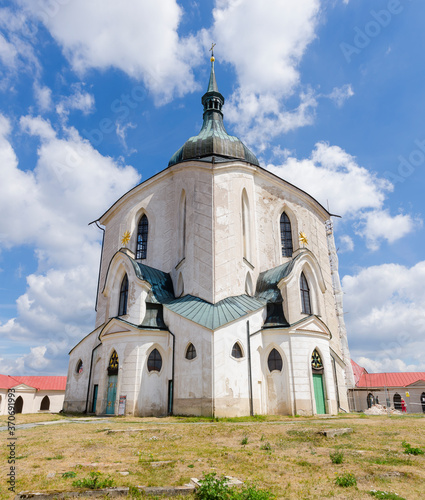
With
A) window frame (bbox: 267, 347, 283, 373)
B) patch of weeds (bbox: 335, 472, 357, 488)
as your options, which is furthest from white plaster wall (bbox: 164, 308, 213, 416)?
patch of weeds (bbox: 335, 472, 357, 488)

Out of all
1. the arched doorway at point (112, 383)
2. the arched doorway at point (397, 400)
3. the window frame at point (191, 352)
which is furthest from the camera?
the arched doorway at point (397, 400)

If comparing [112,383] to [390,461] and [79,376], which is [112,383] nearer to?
[79,376]

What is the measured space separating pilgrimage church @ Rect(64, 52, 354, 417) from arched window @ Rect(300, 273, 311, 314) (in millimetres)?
77

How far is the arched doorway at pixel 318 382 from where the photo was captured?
79.5 feet

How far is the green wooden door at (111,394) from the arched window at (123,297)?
4398 millimetres

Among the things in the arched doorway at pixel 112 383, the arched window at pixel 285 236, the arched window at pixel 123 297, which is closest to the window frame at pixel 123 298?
the arched window at pixel 123 297

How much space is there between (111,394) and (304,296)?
46.2ft

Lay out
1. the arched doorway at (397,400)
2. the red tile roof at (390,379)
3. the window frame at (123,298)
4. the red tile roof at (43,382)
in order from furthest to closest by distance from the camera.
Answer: the red tile roof at (43,382), the red tile roof at (390,379), the arched doorway at (397,400), the window frame at (123,298)

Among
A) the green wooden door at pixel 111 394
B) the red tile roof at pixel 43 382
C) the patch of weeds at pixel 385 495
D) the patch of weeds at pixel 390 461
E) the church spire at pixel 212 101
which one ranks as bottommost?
the patch of weeds at pixel 385 495

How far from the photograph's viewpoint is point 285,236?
3294 cm

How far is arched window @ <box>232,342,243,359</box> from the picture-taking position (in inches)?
902

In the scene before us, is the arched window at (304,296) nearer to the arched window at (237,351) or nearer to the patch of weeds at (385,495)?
the arched window at (237,351)

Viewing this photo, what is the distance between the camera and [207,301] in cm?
2616

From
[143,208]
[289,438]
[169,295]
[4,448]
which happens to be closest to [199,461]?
[289,438]
